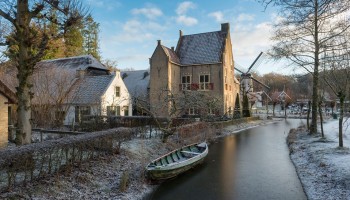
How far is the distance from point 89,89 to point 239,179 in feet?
74.4

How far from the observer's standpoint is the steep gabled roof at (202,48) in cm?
3691

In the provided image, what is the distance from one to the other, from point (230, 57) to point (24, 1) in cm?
3365

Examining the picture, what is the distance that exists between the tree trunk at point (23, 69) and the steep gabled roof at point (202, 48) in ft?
92.7

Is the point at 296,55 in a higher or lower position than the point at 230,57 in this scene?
lower

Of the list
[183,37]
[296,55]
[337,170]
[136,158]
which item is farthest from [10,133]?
[183,37]

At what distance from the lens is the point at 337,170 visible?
10.8 m

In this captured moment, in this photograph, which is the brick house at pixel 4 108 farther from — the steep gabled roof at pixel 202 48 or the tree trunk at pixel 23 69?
the steep gabled roof at pixel 202 48

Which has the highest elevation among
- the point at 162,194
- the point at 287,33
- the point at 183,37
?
the point at 183,37

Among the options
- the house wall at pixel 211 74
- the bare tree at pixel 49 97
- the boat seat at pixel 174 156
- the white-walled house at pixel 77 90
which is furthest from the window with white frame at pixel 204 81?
the boat seat at pixel 174 156

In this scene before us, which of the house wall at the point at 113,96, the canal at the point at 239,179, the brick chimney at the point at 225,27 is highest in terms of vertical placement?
the brick chimney at the point at 225,27

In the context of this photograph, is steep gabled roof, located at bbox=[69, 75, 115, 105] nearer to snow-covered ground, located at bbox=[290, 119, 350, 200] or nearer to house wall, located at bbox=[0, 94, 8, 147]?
house wall, located at bbox=[0, 94, 8, 147]

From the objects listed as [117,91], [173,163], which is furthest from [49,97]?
[173,163]

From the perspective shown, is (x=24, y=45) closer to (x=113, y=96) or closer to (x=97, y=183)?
(x=97, y=183)

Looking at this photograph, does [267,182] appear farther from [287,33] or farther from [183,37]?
[183,37]
